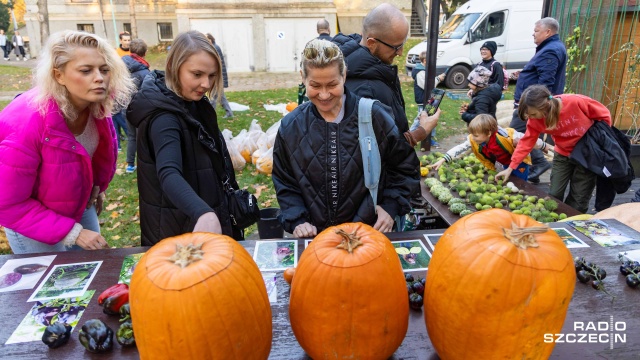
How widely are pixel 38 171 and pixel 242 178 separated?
14.9 ft

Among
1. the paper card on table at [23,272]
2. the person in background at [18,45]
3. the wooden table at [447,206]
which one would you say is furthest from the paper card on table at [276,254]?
the person in background at [18,45]

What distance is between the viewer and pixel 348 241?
1240 mm

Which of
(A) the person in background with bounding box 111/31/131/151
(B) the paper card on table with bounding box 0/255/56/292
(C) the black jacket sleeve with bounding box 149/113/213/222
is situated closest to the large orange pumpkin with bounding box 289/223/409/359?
(C) the black jacket sleeve with bounding box 149/113/213/222

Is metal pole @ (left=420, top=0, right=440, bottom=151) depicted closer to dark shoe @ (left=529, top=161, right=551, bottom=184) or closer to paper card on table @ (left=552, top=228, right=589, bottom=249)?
dark shoe @ (left=529, top=161, right=551, bottom=184)

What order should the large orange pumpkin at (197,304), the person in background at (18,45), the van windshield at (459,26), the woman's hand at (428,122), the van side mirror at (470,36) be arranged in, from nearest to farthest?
the large orange pumpkin at (197,304), the woman's hand at (428,122), the van side mirror at (470,36), the van windshield at (459,26), the person in background at (18,45)

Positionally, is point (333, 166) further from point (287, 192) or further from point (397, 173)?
point (397, 173)

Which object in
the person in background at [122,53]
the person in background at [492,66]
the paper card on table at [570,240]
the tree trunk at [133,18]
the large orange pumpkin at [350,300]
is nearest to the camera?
the large orange pumpkin at [350,300]

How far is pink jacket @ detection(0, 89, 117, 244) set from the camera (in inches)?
80.0

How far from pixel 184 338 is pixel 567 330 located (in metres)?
1.26

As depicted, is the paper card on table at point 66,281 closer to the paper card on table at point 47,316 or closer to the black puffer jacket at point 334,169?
the paper card on table at point 47,316

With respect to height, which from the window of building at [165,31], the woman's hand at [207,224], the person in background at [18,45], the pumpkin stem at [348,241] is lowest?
the woman's hand at [207,224]

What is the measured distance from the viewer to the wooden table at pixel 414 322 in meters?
1.35

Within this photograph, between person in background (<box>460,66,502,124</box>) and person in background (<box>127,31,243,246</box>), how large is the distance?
4962 mm

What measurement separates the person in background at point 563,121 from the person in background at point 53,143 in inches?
140
